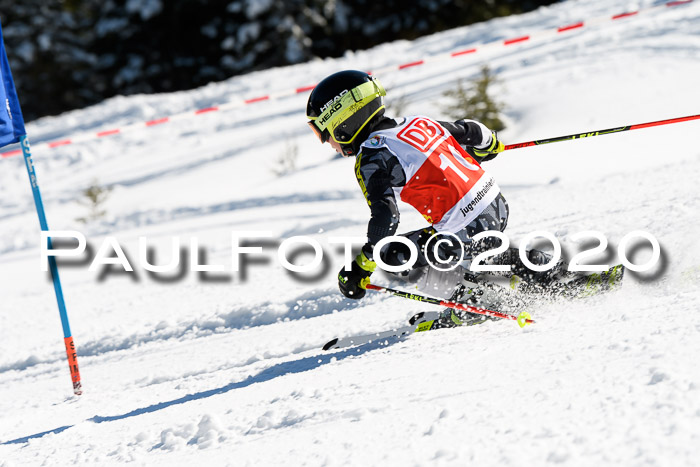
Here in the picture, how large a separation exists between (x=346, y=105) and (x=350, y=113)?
0.16 ft

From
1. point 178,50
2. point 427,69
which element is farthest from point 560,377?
point 178,50

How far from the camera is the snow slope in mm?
2469

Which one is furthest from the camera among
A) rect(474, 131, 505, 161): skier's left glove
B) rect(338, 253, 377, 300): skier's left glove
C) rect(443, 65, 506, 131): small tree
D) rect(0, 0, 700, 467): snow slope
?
rect(443, 65, 506, 131): small tree

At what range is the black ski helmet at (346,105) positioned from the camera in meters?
3.76

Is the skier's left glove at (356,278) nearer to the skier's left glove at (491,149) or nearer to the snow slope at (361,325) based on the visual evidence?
the snow slope at (361,325)

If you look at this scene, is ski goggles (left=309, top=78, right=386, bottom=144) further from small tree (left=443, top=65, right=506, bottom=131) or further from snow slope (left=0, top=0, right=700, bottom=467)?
small tree (left=443, top=65, right=506, bottom=131)

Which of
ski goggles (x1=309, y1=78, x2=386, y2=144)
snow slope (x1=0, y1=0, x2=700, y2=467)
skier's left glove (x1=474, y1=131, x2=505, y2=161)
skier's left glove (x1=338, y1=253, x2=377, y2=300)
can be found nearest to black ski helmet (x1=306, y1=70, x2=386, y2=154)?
ski goggles (x1=309, y1=78, x2=386, y2=144)

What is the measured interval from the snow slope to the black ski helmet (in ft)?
4.17

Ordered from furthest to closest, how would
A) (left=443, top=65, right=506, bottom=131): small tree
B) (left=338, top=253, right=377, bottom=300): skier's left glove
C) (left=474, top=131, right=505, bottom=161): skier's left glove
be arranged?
(left=443, top=65, right=506, bottom=131): small tree → (left=474, top=131, right=505, bottom=161): skier's left glove → (left=338, top=253, right=377, bottom=300): skier's left glove

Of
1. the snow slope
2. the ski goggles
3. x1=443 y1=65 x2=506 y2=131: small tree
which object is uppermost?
x1=443 y1=65 x2=506 y2=131: small tree

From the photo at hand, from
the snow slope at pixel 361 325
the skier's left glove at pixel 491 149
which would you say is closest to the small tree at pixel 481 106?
the snow slope at pixel 361 325

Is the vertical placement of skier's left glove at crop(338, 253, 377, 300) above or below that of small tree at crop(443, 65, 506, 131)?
below

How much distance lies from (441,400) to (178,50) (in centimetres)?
2475

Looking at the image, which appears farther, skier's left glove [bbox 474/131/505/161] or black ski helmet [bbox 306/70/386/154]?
skier's left glove [bbox 474/131/505/161]
